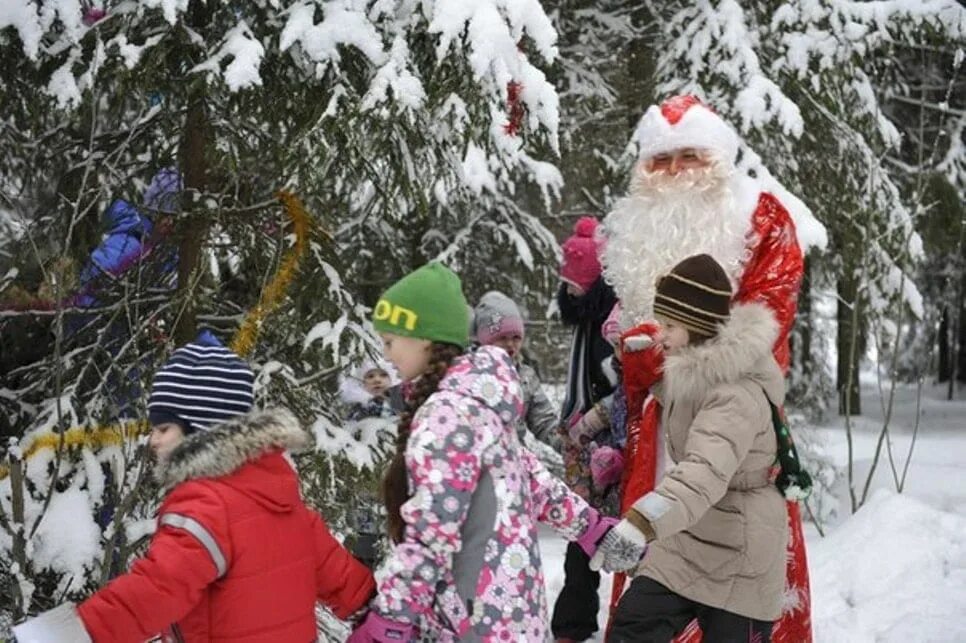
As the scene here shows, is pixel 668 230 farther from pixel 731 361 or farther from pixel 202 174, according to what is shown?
pixel 202 174

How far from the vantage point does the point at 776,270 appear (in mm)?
4020

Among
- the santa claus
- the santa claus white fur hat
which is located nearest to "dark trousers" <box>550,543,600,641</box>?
the santa claus

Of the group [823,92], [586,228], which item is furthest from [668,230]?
[823,92]

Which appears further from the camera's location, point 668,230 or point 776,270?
point 668,230

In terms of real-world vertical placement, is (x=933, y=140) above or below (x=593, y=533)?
above

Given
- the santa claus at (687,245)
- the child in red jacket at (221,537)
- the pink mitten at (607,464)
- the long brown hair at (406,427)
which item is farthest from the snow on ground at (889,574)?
the child in red jacket at (221,537)

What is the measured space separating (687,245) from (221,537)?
7.65 feet

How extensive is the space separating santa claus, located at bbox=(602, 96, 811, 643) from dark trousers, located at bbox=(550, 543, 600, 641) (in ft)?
2.86

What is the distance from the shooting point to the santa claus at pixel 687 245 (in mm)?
3939

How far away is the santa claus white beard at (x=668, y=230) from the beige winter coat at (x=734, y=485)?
0.75m

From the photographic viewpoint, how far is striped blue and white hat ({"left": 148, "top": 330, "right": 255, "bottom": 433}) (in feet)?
8.90

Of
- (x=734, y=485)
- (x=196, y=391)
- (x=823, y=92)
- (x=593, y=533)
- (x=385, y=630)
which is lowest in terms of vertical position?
(x=385, y=630)

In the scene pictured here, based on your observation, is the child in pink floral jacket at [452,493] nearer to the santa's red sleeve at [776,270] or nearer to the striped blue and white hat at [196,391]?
the striped blue and white hat at [196,391]

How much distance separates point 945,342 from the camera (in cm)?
2495
